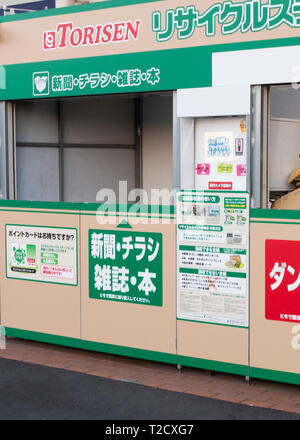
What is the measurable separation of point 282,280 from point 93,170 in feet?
10.9

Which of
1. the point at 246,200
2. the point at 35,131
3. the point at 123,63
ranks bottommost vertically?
the point at 246,200

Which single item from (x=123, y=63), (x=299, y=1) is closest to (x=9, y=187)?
(x=123, y=63)

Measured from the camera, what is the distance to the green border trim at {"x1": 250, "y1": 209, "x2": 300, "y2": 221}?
5.66 m

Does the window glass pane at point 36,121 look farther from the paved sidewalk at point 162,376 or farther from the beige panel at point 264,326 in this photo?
the beige panel at point 264,326

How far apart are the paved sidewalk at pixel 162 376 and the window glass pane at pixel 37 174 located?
1630 millimetres

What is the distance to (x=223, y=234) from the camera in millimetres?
6094

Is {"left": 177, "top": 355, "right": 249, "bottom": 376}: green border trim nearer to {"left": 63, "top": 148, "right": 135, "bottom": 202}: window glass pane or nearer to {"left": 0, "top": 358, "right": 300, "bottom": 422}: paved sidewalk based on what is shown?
{"left": 0, "top": 358, "right": 300, "bottom": 422}: paved sidewalk

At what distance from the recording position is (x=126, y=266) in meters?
6.67

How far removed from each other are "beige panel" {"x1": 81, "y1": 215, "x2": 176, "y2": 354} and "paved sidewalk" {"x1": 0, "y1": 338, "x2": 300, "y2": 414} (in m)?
0.22

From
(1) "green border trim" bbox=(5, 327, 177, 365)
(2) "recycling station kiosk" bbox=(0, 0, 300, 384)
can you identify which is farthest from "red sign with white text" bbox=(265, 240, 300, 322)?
(1) "green border trim" bbox=(5, 327, 177, 365)

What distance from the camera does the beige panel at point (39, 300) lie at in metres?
7.07

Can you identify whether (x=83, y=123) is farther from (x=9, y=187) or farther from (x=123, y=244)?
(x=123, y=244)

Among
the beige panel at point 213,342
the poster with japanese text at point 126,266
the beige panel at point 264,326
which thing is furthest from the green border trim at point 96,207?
the beige panel at point 213,342

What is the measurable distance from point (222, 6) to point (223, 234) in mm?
1917
